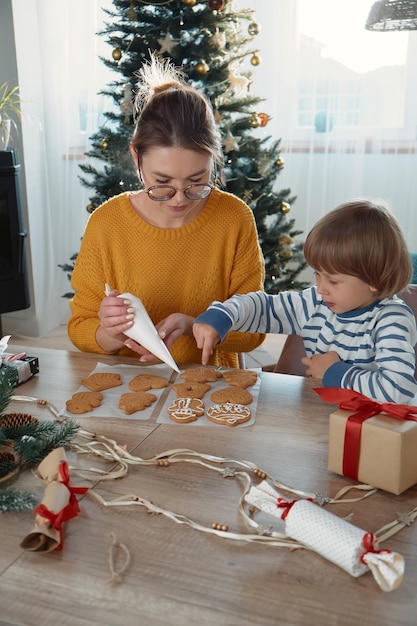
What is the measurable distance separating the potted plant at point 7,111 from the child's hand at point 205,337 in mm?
2790

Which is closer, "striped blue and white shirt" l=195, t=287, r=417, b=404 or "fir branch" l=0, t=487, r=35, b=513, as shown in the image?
"fir branch" l=0, t=487, r=35, b=513

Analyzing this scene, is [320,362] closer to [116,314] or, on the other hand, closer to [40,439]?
[116,314]

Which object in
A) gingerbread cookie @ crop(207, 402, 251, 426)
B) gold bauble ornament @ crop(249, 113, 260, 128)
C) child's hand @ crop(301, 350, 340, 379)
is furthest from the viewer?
gold bauble ornament @ crop(249, 113, 260, 128)

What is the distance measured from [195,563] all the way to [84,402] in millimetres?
524

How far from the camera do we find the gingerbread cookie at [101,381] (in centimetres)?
137

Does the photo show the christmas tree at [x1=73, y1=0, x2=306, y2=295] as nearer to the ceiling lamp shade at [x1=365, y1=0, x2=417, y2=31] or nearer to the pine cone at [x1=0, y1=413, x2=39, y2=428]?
the ceiling lamp shade at [x1=365, y1=0, x2=417, y2=31]

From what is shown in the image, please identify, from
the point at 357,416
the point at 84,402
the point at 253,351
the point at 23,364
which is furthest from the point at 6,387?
the point at 253,351

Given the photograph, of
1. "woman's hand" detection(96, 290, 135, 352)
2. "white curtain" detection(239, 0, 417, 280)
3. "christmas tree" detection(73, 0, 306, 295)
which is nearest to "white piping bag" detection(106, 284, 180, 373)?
"woman's hand" detection(96, 290, 135, 352)

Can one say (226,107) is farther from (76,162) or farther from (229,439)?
(229,439)

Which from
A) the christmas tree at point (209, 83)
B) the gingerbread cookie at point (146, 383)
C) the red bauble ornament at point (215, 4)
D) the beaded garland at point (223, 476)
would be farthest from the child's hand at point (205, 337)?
the red bauble ornament at point (215, 4)

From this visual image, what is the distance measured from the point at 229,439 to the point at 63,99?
3.66 metres

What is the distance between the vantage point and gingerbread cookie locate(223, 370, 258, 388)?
1.39 metres

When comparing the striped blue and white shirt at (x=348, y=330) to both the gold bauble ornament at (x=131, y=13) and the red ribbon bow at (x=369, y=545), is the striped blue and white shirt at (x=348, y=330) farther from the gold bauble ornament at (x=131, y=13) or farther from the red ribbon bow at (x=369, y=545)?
the gold bauble ornament at (x=131, y=13)

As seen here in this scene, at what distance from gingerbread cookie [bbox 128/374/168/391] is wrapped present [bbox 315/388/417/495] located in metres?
0.46
